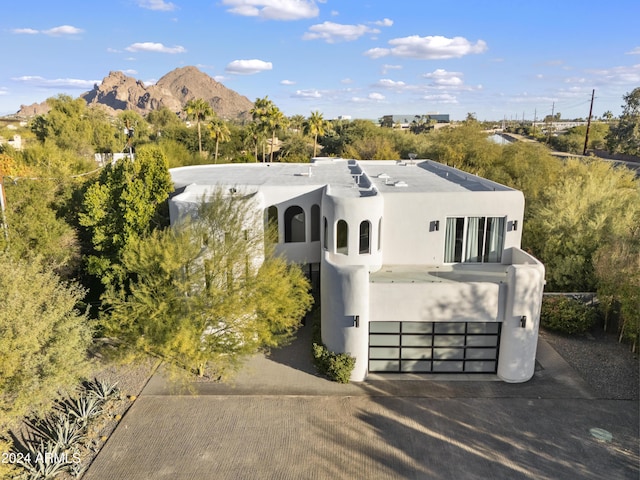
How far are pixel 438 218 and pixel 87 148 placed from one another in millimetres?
41887

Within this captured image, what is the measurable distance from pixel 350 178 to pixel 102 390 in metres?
15.2

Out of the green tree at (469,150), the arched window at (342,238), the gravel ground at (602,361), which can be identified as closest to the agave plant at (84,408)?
the arched window at (342,238)

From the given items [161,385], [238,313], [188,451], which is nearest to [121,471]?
[188,451]

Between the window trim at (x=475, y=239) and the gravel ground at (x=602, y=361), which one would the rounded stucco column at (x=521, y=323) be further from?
the gravel ground at (x=602, y=361)

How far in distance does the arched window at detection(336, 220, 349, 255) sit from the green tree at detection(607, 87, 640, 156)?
5537cm

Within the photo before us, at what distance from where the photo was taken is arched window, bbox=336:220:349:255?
1659 cm

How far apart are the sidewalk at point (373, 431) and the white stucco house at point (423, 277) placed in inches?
47.3

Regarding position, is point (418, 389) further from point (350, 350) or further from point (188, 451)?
point (188, 451)

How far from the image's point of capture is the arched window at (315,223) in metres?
19.5

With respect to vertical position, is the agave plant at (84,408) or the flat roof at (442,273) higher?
the flat roof at (442,273)

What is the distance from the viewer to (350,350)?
52.1 ft

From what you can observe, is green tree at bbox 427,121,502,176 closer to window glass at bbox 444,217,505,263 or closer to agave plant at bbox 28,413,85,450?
window glass at bbox 444,217,505,263

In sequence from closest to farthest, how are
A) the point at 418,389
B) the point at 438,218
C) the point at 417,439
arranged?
the point at 417,439 → the point at 418,389 → the point at 438,218

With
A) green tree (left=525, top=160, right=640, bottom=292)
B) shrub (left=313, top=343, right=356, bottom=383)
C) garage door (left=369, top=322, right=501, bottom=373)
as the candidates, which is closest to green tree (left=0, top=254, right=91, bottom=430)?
shrub (left=313, top=343, right=356, bottom=383)
